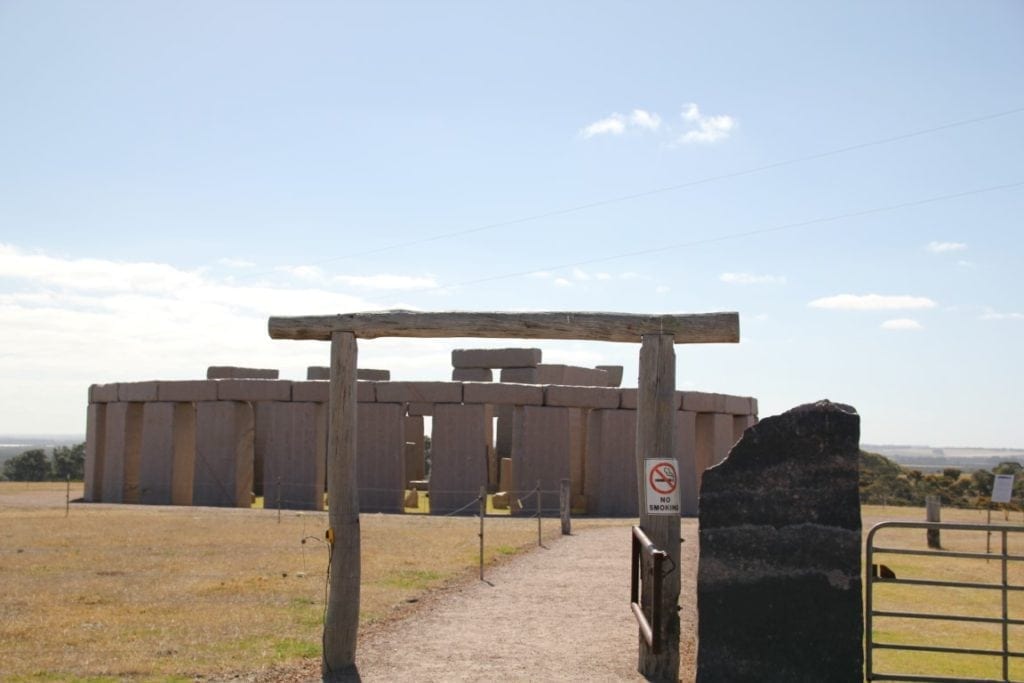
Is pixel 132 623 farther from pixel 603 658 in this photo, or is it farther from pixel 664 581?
pixel 664 581

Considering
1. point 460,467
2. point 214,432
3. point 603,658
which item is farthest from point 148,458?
point 603,658

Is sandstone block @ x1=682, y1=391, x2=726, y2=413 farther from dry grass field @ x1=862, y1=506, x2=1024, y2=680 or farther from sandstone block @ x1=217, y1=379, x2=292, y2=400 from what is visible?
sandstone block @ x1=217, y1=379, x2=292, y2=400

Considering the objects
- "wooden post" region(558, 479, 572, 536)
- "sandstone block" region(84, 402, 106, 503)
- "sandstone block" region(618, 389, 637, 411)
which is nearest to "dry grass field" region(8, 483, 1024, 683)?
"wooden post" region(558, 479, 572, 536)

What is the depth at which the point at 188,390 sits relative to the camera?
A: 32188 mm

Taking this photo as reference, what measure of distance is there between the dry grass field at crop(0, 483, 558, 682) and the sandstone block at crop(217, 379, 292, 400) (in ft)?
14.6

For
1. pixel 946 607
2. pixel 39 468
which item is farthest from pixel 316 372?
pixel 39 468

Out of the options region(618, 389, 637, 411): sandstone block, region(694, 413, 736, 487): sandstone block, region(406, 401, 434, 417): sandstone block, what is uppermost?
region(618, 389, 637, 411): sandstone block

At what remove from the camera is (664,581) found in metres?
9.04

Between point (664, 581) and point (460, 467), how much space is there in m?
20.4

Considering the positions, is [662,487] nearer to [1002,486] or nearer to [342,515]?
[342,515]

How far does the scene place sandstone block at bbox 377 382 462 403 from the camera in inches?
1155

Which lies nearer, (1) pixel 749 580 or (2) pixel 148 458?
(1) pixel 749 580

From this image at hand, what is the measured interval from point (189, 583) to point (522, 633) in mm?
6046

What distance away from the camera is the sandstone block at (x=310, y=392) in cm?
3014
